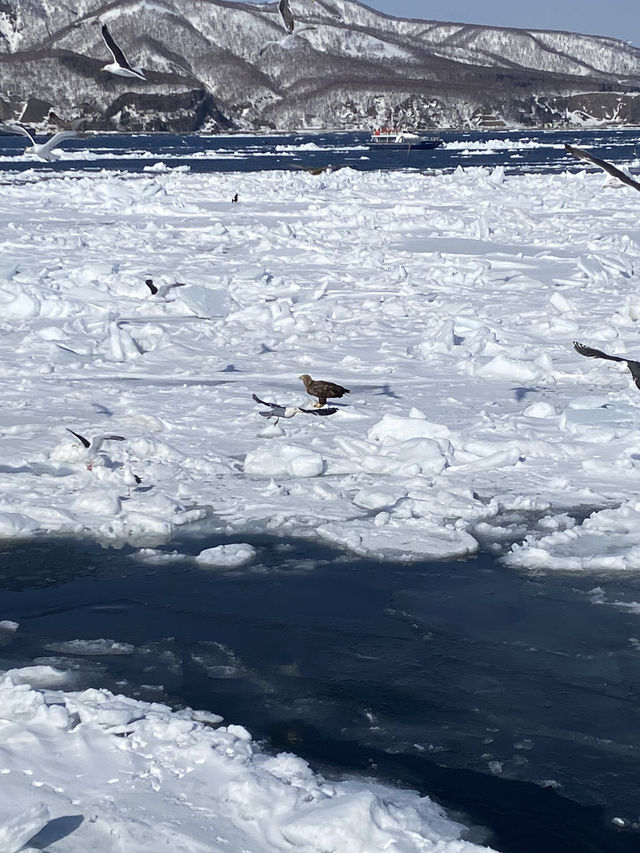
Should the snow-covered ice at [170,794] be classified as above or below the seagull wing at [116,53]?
below

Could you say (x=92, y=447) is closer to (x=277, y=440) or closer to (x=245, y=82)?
(x=277, y=440)

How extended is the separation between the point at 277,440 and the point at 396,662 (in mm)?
3210

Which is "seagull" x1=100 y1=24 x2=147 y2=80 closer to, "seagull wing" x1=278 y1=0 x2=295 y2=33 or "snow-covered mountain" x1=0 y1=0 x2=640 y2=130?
"seagull wing" x1=278 y1=0 x2=295 y2=33

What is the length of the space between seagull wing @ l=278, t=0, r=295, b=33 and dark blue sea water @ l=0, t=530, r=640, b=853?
29.0ft

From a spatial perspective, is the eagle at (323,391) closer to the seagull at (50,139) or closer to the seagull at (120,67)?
the seagull at (120,67)

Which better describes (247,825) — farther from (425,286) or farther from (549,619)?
(425,286)

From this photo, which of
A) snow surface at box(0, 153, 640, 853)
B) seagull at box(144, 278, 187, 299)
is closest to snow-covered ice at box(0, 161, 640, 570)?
snow surface at box(0, 153, 640, 853)

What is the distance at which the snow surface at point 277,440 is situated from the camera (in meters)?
3.64

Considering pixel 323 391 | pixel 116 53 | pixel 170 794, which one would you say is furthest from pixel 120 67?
pixel 170 794

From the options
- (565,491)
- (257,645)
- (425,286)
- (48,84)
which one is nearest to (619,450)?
(565,491)

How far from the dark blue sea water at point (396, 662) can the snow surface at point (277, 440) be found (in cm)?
17

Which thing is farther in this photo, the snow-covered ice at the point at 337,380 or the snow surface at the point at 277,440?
the snow-covered ice at the point at 337,380

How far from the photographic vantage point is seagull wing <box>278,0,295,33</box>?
516 inches

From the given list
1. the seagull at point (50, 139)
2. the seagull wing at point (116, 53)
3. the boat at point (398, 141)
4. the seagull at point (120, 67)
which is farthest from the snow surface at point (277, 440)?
the boat at point (398, 141)
